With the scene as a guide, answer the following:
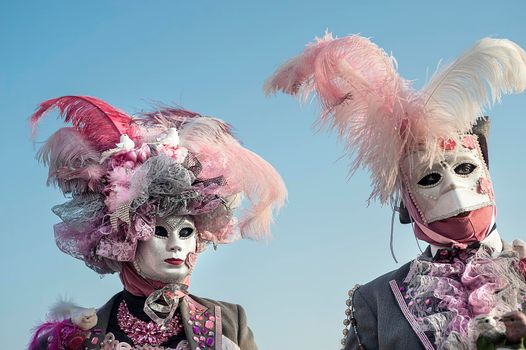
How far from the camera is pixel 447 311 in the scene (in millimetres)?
4680

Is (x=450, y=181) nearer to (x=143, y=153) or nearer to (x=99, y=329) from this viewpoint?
(x=143, y=153)

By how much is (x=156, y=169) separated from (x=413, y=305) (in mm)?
2104

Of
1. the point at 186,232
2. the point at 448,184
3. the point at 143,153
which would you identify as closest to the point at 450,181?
the point at 448,184

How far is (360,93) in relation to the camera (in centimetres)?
511

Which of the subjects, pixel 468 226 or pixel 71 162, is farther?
pixel 71 162

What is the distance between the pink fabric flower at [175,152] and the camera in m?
5.99

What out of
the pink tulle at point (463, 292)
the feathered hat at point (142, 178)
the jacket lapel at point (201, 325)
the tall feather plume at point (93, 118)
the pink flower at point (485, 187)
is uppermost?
the tall feather plume at point (93, 118)

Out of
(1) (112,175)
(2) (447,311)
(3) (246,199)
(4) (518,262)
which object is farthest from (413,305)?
(1) (112,175)

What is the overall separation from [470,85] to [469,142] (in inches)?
13.6

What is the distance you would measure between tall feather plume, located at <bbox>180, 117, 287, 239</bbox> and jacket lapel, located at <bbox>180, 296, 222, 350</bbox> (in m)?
0.70

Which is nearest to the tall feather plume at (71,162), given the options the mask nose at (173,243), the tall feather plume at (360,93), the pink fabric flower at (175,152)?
the pink fabric flower at (175,152)

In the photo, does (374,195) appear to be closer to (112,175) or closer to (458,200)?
(458,200)

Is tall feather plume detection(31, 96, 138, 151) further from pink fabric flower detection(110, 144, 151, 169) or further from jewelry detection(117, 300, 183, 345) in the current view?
jewelry detection(117, 300, 183, 345)

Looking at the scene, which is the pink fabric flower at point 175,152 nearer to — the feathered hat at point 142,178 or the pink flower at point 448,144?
the feathered hat at point 142,178
